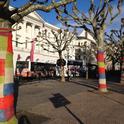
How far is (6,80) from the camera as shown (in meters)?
8.88

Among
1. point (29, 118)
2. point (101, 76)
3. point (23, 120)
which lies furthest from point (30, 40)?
point (23, 120)

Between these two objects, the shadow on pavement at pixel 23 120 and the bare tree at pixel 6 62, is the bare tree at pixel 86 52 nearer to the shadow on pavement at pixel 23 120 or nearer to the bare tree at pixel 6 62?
the shadow on pavement at pixel 23 120

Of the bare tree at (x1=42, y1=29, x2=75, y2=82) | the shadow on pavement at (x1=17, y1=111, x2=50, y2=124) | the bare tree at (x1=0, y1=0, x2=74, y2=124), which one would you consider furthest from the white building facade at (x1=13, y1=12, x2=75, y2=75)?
the bare tree at (x1=0, y1=0, x2=74, y2=124)

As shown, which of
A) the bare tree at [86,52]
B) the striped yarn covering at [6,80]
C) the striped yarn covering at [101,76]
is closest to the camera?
the striped yarn covering at [6,80]

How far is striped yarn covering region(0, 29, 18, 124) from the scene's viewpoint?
8734mm

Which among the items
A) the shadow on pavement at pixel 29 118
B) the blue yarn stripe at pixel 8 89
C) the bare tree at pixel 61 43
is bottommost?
the shadow on pavement at pixel 29 118

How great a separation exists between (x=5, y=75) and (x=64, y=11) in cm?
1767

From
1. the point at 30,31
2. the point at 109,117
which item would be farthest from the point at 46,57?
the point at 109,117

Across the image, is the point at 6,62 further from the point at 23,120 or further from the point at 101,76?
the point at 101,76

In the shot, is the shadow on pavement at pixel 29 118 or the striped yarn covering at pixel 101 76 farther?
the striped yarn covering at pixel 101 76

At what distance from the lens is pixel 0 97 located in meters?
8.72

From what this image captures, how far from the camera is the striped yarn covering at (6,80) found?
28.7 ft

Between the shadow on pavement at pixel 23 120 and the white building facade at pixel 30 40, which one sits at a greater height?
the white building facade at pixel 30 40

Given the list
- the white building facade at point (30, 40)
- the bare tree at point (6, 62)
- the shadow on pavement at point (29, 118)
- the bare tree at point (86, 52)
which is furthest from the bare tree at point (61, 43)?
the bare tree at point (6, 62)
